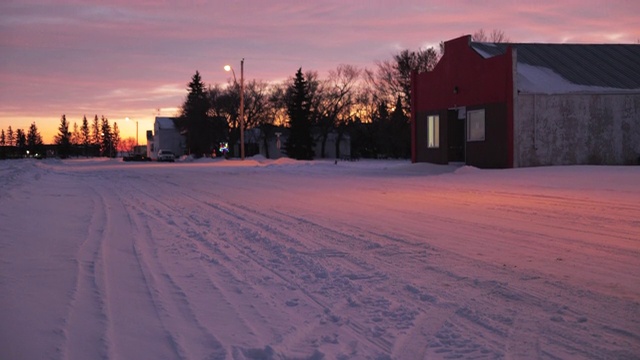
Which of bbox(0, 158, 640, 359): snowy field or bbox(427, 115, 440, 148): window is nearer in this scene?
bbox(0, 158, 640, 359): snowy field

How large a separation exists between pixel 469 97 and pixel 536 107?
390 cm

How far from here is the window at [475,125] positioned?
97.4ft

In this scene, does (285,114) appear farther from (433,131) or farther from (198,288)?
(198,288)

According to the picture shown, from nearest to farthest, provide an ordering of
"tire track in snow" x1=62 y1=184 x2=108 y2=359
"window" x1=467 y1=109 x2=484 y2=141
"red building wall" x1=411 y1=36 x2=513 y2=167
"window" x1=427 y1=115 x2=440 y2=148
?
"tire track in snow" x1=62 y1=184 x2=108 y2=359 < "red building wall" x1=411 y1=36 x2=513 y2=167 < "window" x1=467 y1=109 x2=484 y2=141 < "window" x1=427 y1=115 x2=440 y2=148

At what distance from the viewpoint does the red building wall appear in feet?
91.4

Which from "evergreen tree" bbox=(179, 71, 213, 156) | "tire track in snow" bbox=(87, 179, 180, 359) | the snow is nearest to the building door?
the snow

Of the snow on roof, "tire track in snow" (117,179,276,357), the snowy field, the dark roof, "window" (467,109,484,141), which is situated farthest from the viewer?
the snow on roof

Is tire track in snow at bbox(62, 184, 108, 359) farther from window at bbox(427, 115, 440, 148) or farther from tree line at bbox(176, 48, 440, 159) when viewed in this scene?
tree line at bbox(176, 48, 440, 159)

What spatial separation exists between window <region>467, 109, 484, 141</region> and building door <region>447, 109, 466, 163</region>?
1.87 metres

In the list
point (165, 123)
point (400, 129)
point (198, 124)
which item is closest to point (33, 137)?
point (165, 123)

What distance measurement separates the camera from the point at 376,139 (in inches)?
3071

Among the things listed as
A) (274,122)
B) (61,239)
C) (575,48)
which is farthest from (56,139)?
(61,239)

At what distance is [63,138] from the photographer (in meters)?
181

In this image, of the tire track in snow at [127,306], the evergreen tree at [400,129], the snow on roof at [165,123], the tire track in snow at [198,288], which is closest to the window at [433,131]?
the tire track in snow at [198,288]
